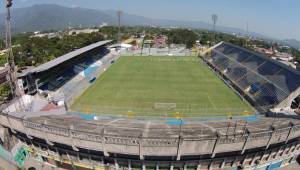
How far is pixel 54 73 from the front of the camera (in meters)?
54.3

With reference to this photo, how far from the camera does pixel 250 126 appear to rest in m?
30.8

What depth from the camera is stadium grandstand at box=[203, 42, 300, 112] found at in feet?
143

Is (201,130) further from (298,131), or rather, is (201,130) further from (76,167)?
(76,167)

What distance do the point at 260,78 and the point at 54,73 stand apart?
168 feet

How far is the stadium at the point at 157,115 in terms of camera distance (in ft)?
81.1

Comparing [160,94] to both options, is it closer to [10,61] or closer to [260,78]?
[260,78]

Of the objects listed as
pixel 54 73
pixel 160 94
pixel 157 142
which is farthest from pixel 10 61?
pixel 160 94

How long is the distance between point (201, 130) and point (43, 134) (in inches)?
793

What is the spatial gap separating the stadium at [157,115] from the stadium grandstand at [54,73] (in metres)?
0.24

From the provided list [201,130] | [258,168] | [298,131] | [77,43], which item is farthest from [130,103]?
[77,43]

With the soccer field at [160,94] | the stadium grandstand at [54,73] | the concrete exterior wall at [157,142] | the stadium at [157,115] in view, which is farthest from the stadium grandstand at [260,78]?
the stadium grandstand at [54,73]

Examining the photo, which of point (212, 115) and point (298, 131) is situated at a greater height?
point (298, 131)

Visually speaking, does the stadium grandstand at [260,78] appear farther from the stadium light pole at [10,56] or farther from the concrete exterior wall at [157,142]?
the stadium light pole at [10,56]

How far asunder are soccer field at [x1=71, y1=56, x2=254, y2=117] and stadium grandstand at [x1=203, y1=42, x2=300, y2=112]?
118 inches
